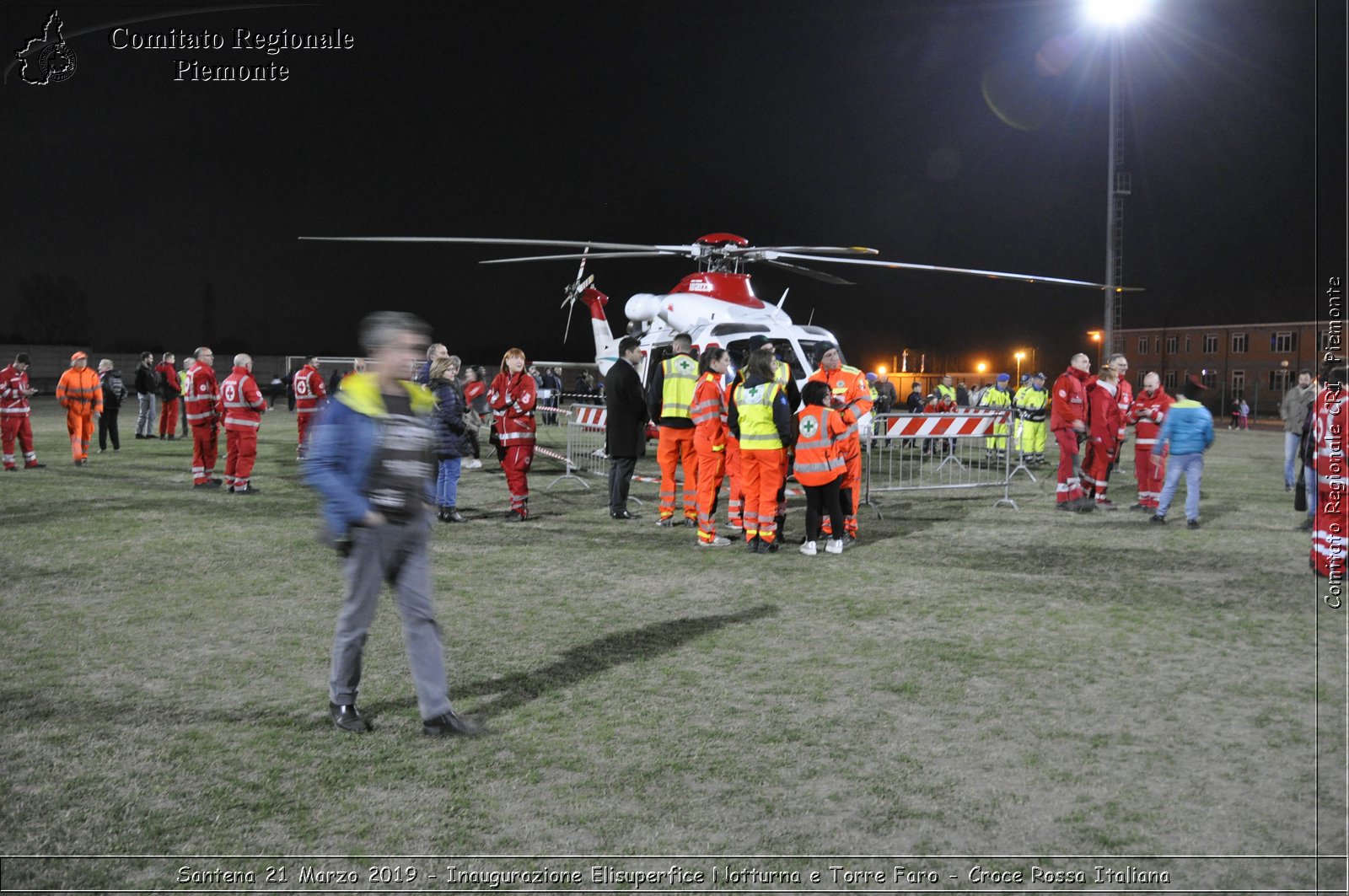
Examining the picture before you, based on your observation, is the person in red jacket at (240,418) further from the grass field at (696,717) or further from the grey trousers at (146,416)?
the grey trousers at (146,416)

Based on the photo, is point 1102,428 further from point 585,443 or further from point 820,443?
point 585,443

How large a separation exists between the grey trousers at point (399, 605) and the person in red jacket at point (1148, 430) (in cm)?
1039

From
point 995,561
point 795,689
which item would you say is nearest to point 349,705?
point 795,689

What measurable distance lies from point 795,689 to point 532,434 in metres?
6.26

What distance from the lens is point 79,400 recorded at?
15.9 meters

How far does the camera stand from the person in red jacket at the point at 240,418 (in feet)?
38.9

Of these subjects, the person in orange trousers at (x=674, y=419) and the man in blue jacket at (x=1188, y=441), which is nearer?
the person in orange trousers at (x=674, y=419)

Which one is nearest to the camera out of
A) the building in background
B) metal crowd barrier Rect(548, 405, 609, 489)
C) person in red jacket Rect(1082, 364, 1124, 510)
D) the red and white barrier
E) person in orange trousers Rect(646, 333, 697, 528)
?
person in orange trousers Rect(646, 333, 697, 528)

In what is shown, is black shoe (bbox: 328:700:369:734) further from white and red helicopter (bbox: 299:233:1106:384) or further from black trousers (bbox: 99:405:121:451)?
black trousers (bbox: 99:405:121:451)

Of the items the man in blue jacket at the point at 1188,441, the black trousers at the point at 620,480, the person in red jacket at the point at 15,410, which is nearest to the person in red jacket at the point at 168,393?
the person in red jacket at the point at 15,410

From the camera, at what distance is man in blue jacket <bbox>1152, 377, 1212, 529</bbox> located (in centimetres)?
1041

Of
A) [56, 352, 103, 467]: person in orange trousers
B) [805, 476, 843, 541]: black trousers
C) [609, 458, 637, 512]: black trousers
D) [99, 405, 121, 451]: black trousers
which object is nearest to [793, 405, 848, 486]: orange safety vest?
[805, 476, 843, 541]: black trousers

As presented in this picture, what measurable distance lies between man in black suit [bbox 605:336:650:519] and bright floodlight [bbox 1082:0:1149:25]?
41.0ft

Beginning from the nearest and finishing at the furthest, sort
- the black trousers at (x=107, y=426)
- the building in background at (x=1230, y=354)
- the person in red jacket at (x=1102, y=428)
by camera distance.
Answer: the person in red jacket at (x=1102, y=428) < the black trousers at (x=107, y=426) < the building in background at (x=1230, y=354)
